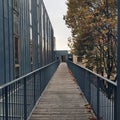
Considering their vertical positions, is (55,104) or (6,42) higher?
(6,42)

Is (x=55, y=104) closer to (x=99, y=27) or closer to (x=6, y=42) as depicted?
(x=6, y=42)

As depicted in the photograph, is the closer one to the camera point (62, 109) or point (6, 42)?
point (62, 109)

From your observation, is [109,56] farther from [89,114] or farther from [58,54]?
[58,54]

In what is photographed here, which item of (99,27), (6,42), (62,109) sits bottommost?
(62,109)

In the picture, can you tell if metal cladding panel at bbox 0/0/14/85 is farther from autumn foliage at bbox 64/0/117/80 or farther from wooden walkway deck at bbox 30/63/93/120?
autumn foliage at bbox 64/0/117/80

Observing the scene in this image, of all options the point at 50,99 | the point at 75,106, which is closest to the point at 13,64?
the point at 50,99

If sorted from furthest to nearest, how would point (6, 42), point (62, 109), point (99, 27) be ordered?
point (99, 27)
point (6, 42)
point (62, 109)

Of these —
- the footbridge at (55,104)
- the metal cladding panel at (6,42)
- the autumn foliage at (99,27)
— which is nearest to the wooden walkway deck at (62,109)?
the footbridge at (55,104)

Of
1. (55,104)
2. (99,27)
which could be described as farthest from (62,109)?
(99,27)

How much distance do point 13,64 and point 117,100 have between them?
34.0ft

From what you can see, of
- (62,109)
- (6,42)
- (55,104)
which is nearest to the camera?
(62,109)

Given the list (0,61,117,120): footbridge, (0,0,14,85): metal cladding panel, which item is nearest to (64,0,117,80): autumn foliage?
(0,0,14,85): metal cladding panel

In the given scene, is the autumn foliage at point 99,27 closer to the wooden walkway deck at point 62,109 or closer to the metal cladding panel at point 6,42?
the metal cladding panel at point 6,42

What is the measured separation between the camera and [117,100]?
4.82 meters
